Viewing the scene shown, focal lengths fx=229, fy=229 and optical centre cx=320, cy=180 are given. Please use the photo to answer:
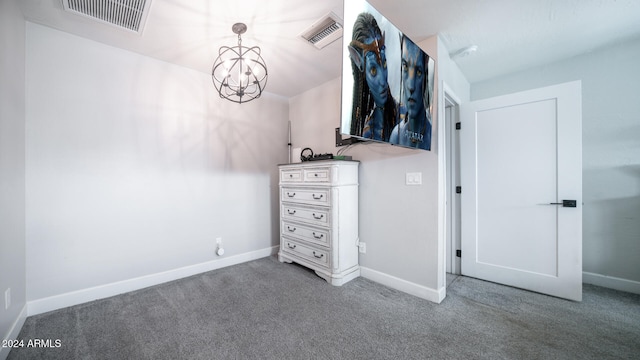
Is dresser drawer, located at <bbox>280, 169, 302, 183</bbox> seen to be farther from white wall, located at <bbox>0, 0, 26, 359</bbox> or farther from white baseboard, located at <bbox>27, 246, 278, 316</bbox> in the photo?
white wall, located at <bbox>0, 0, 26, 359</bbox>

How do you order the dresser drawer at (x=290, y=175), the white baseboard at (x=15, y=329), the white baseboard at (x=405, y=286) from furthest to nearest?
the dresser drawer at (x=290, y=175) → the white baseboard at (x=405, y=286) → the white baseboard at (x=15, y=329)

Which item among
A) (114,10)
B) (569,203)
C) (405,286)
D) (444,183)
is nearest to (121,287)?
(114,10)

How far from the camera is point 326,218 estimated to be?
8.59ft

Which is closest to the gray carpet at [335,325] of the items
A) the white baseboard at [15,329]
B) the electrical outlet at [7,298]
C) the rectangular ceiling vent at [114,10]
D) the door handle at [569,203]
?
the white baseboard at [15,329]

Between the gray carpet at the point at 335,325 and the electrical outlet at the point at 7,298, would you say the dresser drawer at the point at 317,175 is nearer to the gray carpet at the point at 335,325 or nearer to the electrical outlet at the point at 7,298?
the gray carpet at the point at 335,325

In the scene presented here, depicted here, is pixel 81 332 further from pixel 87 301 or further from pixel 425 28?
pixel 425 28

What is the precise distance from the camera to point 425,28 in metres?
2.11

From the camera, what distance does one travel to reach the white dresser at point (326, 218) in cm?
256

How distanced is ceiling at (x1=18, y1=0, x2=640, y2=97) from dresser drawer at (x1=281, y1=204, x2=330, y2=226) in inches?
69.8

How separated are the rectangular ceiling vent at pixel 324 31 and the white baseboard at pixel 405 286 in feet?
8.27

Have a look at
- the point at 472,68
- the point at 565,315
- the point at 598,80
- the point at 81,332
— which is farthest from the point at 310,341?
the point at 598,80

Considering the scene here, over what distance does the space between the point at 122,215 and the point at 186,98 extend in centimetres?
149

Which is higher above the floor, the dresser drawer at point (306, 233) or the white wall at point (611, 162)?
the white wall at point (611, 162)

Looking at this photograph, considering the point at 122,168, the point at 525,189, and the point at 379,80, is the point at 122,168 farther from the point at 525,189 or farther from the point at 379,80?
the point at 525,189
